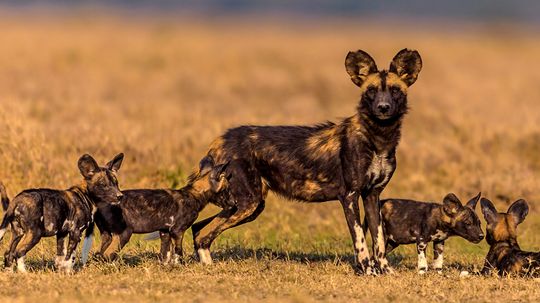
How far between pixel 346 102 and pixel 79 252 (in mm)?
15569

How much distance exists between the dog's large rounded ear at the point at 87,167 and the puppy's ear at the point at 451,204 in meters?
3.65

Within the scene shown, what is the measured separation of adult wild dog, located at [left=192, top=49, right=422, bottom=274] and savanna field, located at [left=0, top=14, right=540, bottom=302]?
505mm

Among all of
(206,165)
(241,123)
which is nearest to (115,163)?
(206,165)

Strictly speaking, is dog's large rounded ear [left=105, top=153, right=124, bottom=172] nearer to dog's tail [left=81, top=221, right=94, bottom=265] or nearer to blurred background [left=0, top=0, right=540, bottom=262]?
dog's tail [left=81, top=221, right=94, bottom=265]

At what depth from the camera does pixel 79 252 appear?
37.4 feet

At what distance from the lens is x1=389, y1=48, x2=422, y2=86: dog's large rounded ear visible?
35.4ft

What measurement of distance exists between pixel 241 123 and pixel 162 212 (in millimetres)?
9225

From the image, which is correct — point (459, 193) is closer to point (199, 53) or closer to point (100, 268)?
point (100, 268)

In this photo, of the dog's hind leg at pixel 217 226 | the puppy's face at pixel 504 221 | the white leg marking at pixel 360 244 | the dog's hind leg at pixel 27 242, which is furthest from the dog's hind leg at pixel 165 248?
the puppy's face at pixel 504 221

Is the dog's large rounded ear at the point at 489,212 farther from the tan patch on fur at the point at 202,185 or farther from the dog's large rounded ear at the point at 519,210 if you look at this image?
the tan patch on fur at the point at 202,185

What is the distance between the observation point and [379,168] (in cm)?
1058

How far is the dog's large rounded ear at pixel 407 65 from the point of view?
10.8 m

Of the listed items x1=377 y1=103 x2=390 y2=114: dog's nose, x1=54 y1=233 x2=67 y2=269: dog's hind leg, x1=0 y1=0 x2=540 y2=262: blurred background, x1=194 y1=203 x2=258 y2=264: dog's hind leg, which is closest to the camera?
x1=54 y1=233 x2=67 y2=269: dog's hind leg

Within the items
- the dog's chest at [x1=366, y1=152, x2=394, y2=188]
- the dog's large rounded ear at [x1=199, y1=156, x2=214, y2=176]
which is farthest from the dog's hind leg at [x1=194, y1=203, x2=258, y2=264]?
the dog's chest at [x1=366, y1=152, x2=394, y2=188]
